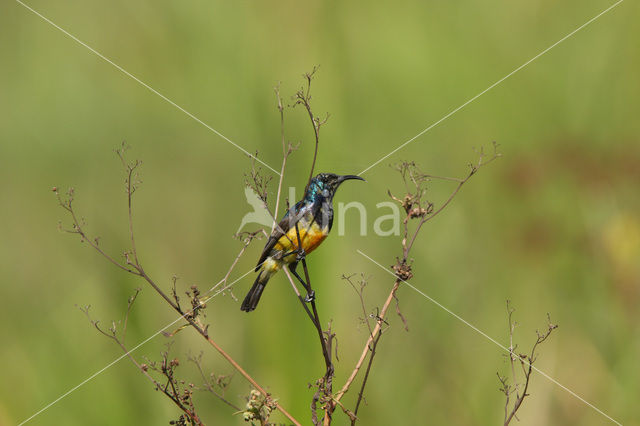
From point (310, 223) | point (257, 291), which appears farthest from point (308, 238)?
point (257, 291)

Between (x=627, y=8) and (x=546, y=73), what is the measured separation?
12.9 inches

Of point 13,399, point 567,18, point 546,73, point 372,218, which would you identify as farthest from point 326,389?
point 567,18

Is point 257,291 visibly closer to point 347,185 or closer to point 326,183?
point 326,183

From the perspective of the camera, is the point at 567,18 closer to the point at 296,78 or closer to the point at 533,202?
the point at 533,202

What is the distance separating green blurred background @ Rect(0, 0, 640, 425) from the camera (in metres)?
1.69

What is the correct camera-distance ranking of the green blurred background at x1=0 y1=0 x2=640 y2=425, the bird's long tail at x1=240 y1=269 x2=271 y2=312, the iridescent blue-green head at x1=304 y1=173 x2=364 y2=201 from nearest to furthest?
1. the iridescent blue-green head at x1=304 y1=173 x2=364 y2=201
2. the bird's long tail at x1=240 y1=269 x2=271 y2=312
3. the green blurred background at x1=0 y1=0 x2=640 y2=425

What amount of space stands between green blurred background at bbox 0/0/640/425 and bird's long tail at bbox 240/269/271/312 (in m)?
0.07

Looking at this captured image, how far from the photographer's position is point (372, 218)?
1.90 metres

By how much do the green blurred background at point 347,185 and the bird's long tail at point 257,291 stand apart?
0.24 ft

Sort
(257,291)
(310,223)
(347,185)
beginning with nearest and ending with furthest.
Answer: (310,223) → (257,291) → (347,185)

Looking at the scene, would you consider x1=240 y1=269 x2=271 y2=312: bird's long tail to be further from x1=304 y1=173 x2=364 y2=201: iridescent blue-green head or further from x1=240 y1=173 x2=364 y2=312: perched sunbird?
x1=304 y1=173 x2=364 y2=201: iridescent blue-green head

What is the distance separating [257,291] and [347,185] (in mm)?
494

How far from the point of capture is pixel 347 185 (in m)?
1.85

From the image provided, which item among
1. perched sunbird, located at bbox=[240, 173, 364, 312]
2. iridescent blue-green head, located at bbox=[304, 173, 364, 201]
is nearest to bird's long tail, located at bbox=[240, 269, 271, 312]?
perched sunbird, located at bbox=[240, 173, 364, 312]
